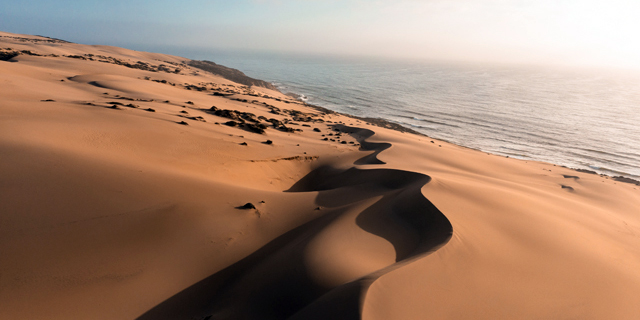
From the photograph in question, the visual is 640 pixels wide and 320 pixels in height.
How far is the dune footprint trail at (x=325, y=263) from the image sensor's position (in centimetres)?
345

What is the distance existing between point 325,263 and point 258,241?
1514mm

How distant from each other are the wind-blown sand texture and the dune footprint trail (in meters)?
0.02

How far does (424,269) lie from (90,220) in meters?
4.96

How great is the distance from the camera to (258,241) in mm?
5102

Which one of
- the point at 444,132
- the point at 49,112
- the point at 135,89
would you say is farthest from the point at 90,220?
the point at 444,132

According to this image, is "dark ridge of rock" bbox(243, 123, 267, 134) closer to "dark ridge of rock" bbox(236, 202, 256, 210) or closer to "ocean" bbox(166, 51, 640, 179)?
"dark ridge of rock" bbox(236, 202, 256, 210)

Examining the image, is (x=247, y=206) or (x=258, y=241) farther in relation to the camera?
(x=247, y=206)

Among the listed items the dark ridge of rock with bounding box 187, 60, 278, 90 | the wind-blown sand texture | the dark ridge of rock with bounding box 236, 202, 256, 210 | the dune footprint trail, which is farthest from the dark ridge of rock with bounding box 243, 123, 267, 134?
the dark ridge of rock with bounding box 187, 60, 278, 90

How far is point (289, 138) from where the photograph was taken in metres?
12.4

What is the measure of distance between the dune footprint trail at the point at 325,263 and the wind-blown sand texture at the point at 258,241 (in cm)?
2

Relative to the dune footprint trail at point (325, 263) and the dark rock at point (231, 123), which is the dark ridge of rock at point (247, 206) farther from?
the dark rock at point (231, 123)

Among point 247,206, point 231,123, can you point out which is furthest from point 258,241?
point 231,123

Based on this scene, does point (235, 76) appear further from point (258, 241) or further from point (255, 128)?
point (258, 241)

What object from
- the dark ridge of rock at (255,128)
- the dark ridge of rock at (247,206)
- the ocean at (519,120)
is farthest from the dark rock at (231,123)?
the ocean at (519,120)
